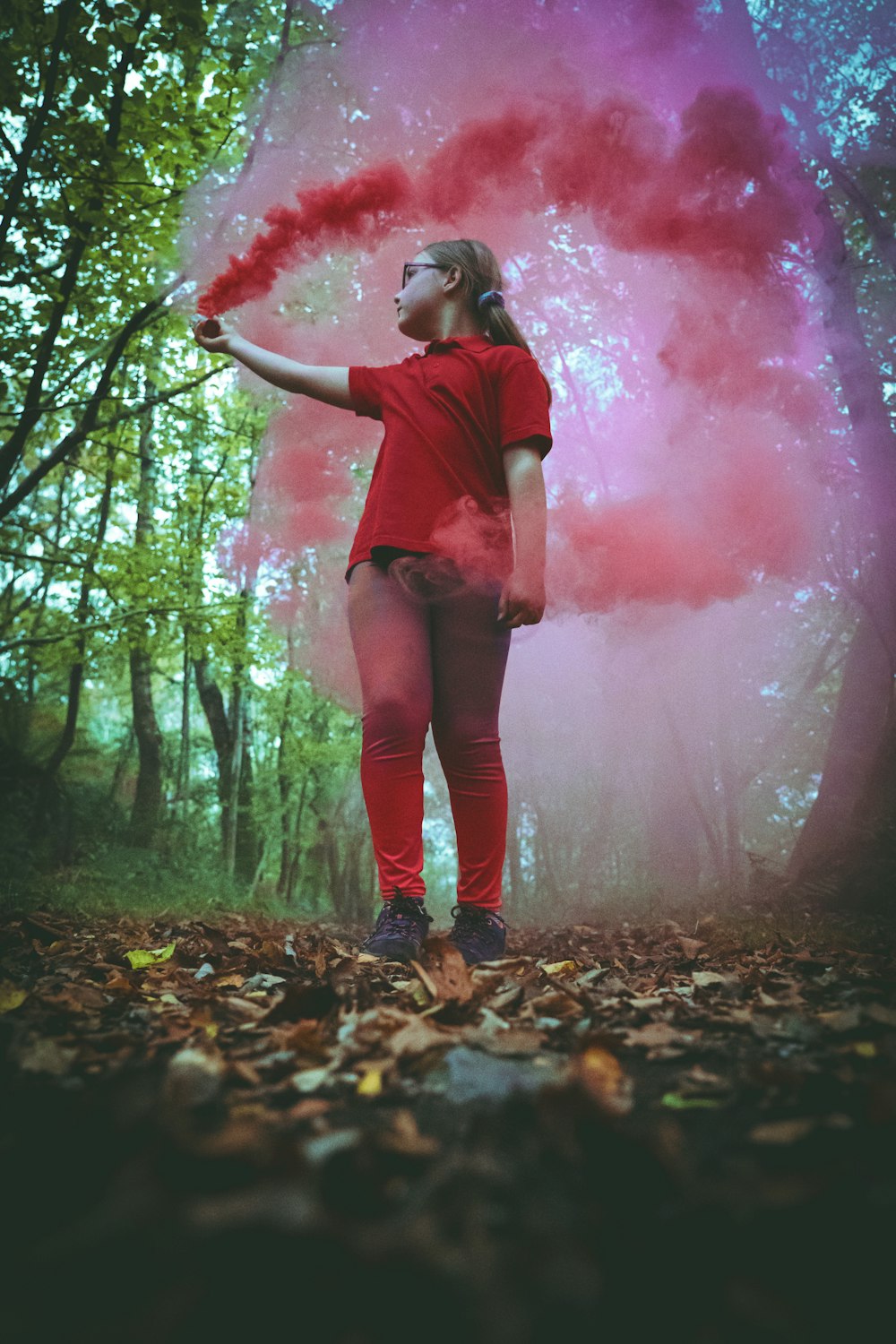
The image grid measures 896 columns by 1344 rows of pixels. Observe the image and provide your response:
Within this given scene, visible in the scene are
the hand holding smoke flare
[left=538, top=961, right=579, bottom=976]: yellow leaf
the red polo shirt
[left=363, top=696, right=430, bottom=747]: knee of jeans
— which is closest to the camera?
[left=538, top=961, right=579, bottom=976]: yellow leaf

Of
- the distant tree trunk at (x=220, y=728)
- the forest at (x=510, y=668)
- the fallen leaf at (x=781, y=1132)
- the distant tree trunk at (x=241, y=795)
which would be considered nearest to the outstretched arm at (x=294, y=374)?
the forest at (x=510, y=668)

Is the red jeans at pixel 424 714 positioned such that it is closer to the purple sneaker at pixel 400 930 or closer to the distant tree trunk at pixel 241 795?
the purple sneaker at pixel 400 930

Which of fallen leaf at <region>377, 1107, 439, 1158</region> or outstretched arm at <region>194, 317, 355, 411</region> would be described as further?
outstretched arm at <region>194, 317, 355, 411</region>

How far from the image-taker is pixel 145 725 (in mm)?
9297

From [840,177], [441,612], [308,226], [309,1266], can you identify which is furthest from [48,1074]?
[840,177]

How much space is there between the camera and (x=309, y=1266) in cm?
55

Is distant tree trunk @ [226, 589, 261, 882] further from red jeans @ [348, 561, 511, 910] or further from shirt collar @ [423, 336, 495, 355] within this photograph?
red jeans @ [348, 561, 511, 910]

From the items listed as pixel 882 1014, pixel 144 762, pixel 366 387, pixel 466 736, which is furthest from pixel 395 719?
pixel 144 762

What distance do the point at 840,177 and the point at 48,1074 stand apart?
16.9ft

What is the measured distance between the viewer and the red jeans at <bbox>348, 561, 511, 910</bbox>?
7.29 ft

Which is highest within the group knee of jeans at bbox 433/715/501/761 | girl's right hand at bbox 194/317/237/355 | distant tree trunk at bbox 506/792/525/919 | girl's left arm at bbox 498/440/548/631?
girl's right hand at bbox 194/317/237/355

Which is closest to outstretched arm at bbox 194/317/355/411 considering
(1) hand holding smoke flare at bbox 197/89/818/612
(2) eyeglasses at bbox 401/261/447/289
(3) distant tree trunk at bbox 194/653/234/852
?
(1) hand holding smoke flare at bbox 197/89/818/612

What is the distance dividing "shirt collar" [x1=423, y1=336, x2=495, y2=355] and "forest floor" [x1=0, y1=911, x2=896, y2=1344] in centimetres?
209

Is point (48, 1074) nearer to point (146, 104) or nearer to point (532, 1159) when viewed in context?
point (532, 1159)
